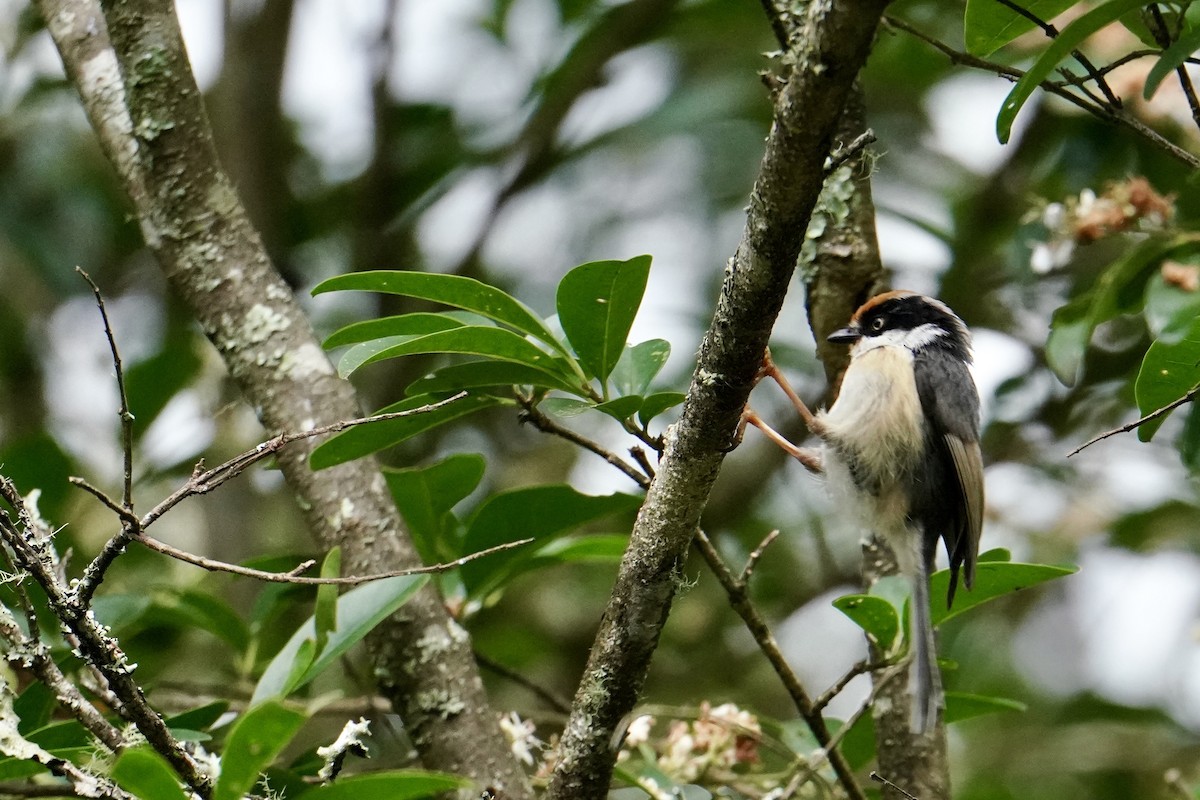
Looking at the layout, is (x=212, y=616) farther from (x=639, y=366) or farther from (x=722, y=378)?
(x=722, y=378)

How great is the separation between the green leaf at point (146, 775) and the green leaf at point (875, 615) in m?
1.24

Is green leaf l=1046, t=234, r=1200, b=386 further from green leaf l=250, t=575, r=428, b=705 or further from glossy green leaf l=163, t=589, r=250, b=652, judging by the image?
glossy green leaf l=163, t=589, r=250, b=652

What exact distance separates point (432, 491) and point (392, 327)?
0.69 m

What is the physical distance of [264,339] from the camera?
2.79m

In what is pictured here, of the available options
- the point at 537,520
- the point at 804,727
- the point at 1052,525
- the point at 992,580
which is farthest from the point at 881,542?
the point at 1052,525

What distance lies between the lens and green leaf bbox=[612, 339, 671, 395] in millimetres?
2311

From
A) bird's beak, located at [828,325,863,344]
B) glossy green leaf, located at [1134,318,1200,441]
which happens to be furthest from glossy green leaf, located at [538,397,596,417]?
glossy green leaf, located at [1134,318,1200,441]

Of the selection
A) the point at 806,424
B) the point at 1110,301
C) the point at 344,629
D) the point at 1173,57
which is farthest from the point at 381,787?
the point at 1110,301

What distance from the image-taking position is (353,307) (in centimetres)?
532

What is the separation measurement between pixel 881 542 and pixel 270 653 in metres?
1.88

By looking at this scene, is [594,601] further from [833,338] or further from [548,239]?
[833,338]

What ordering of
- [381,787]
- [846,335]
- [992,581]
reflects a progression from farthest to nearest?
[846,335]
[992,581]
[381,787]

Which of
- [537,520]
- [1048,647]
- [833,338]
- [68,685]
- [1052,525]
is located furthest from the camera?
[1048,647]

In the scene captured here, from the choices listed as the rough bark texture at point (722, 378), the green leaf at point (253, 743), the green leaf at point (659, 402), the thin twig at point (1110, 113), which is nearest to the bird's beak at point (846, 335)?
the thin twig at point (1110, 113)
